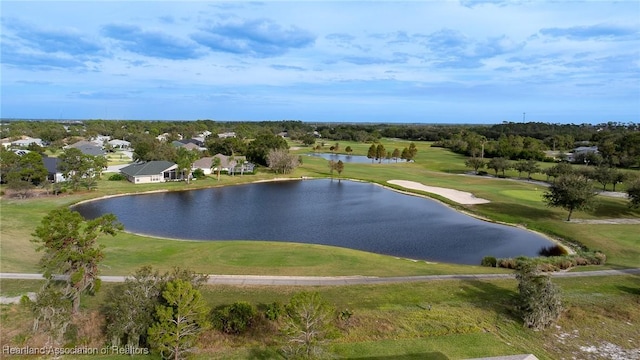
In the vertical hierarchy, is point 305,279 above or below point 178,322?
below

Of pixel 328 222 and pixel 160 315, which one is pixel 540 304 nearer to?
pixel 160 315

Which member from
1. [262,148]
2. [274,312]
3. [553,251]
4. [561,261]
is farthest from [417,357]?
[262,148]

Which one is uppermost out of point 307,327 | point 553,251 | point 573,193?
point 573,193

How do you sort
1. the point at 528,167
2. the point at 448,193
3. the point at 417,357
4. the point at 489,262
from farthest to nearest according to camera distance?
the point at 528,167 < the point at 448,193 < the point at 489,262 < the point at 417,357

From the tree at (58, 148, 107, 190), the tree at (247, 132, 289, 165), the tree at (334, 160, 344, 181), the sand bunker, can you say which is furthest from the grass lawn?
the tree at (247, 132, 289, 165)

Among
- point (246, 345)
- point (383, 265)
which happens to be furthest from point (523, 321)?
point (246, 345)

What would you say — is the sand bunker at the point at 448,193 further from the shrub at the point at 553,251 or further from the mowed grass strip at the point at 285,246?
the shrub at the point at 553,251
